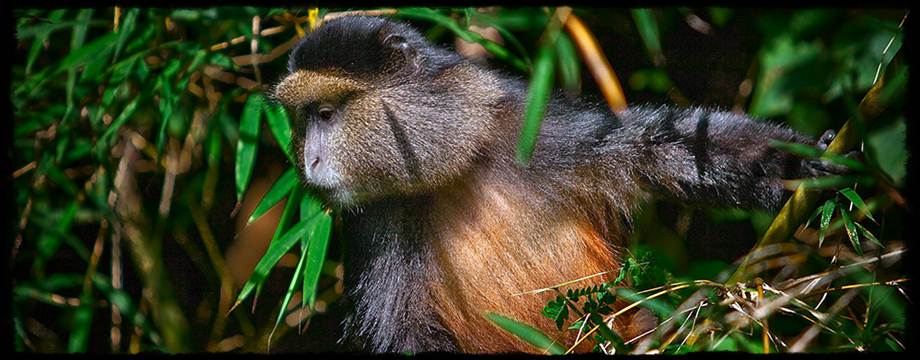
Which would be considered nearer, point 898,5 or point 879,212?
point 898,5

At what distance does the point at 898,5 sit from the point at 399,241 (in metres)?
1.46

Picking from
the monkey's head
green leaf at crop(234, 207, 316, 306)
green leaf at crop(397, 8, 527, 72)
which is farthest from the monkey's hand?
green leaf at crop(234, 207, 316, 306)

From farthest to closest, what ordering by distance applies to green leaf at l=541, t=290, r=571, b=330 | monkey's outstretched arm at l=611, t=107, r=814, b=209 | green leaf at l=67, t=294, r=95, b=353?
green leaf at l=67, t=294, r=95, b=353 → monkey's outstretched arm at l=611, t=107, r=814, b=209 → green leaf at l=541, t=290, r=571, b=330

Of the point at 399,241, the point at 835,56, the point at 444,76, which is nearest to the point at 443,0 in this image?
the point at 444,76

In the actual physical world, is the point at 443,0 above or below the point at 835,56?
below

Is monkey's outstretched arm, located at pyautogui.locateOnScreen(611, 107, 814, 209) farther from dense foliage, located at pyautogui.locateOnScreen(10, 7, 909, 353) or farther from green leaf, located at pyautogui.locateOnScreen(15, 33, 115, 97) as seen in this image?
green leaf, located at pyautogui.locateOnScreen(15, 33, 115, 97)

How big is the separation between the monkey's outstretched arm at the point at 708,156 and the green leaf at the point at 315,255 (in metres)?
0.87

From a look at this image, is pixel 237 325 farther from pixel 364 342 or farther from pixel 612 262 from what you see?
A: pixel 612 262

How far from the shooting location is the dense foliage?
219 centimetres

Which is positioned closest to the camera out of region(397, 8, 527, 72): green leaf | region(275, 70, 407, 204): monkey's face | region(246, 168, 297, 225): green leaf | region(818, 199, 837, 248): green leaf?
region(818, 199, 837, 248): green leaf

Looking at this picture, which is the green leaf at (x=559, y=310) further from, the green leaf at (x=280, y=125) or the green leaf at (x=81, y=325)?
the green leaf at (x=81, y=325)

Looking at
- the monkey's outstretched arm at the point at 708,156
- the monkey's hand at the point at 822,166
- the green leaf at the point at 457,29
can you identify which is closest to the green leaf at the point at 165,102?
the green leaf at the point at 457,29

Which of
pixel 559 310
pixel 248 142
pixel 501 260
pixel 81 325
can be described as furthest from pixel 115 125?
pixel 559 310

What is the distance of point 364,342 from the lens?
3023 mm
